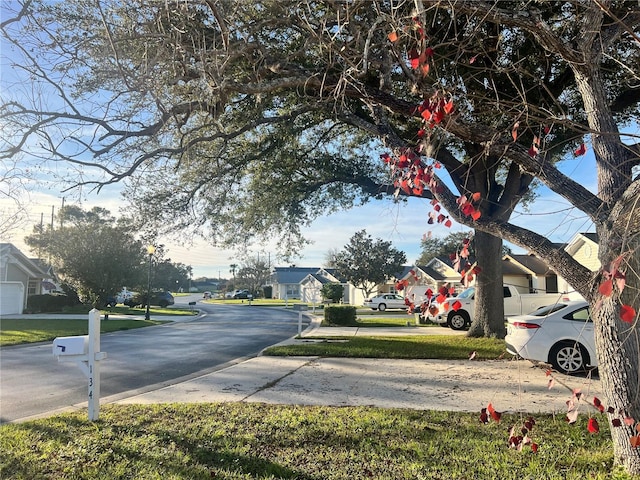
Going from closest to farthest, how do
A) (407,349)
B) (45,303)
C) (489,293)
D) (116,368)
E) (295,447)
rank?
1. (295,447)
2. (116,368)
3. (407,349)
4. (489,293)
5. (45,303)

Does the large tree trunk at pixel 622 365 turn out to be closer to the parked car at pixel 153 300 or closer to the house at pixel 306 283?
the parked car at pixel 153 300

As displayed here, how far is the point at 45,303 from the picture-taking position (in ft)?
105

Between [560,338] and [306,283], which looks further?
[306,283]

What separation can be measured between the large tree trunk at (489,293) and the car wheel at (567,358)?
419cm

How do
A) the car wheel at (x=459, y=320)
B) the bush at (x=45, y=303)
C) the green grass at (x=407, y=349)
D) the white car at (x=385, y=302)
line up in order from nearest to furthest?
the green grass at (x=407, y=349) < the car wheel at (x=459, y=320) < the bush at (x=45, y=303) < the white car at (x=385, y=302)

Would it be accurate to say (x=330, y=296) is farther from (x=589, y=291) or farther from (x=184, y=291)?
(x=184, y=291)

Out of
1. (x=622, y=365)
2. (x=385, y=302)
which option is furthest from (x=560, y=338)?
(x=385, y=302)

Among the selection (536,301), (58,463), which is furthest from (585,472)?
(536,301)

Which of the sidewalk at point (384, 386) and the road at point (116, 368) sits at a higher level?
the sidewalk at point (384, 386)

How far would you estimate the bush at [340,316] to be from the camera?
22.3 metres

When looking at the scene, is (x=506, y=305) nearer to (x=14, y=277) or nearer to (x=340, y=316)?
(x=340, y=316)

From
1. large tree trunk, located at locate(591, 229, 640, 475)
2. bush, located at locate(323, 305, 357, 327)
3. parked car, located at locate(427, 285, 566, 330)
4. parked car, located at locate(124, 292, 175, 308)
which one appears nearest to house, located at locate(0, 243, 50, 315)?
parked car, located at locate(124, 292, 175, 308)

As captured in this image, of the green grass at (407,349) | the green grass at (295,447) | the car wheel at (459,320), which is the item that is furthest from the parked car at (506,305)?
the green grass at (295,447)

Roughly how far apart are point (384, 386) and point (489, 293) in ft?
23.5
